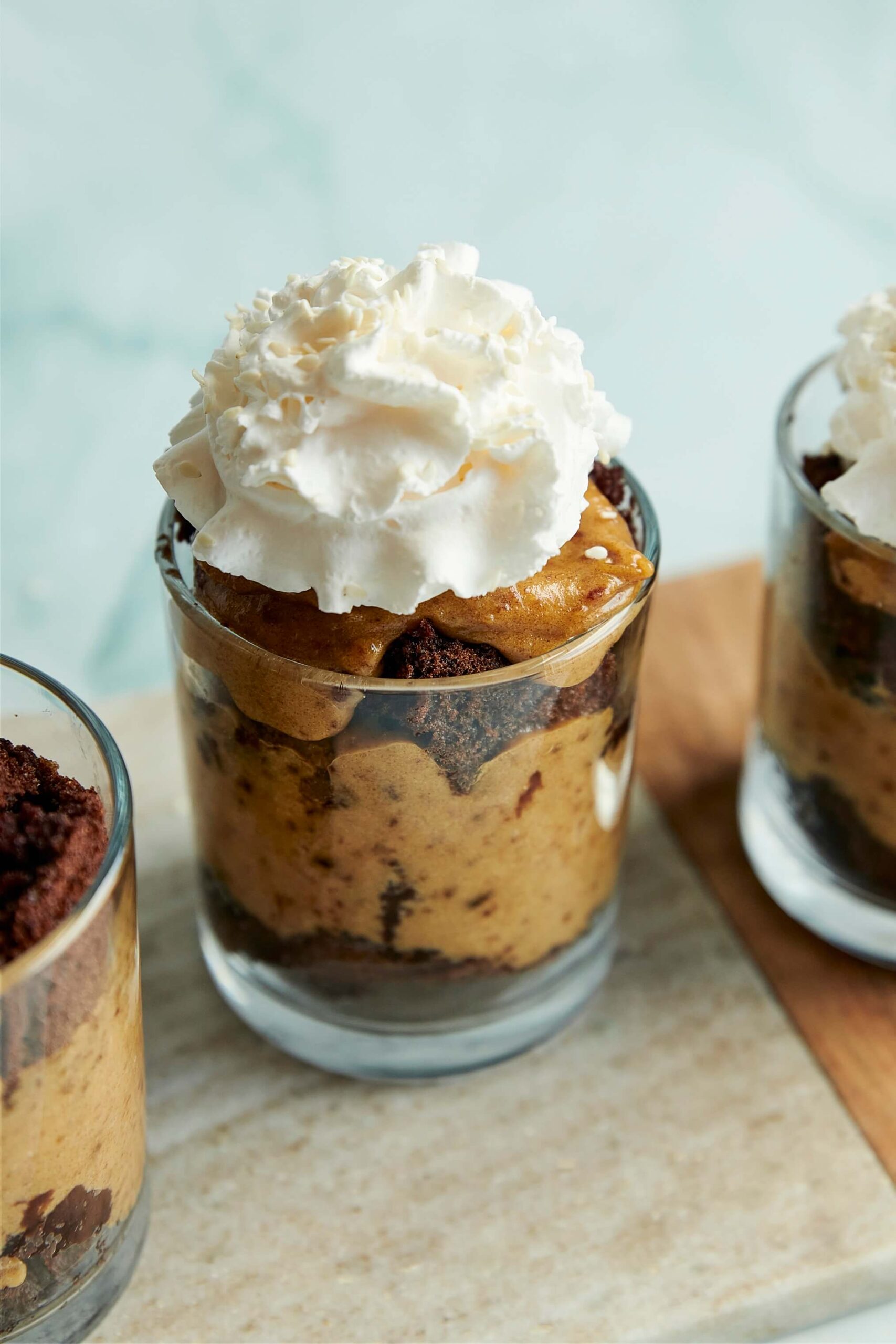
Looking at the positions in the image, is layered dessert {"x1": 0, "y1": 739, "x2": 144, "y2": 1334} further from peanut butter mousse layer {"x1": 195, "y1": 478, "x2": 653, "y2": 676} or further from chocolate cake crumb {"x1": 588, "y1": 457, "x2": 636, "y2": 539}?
chocolate cake crumb {"x1": 588, "y1": 457, "x2": 636, "y2": 539}

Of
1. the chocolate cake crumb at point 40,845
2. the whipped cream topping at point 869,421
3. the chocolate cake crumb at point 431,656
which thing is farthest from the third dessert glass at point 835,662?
the chocolate cake crumb at point 40,845

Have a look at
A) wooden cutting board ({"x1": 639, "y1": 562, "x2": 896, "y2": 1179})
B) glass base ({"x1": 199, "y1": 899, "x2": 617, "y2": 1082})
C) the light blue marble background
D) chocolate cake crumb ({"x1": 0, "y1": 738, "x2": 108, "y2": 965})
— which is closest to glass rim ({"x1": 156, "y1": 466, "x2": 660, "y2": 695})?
chocolate cake crumb ({"x1": 0, "y1": 738, "x2": 108, "y2": 965})

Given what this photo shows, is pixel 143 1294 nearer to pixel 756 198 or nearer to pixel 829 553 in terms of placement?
pixel 829 553

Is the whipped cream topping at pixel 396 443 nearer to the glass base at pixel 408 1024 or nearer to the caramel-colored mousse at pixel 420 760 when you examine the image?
the caramel-colored mousse at pixel 420 760

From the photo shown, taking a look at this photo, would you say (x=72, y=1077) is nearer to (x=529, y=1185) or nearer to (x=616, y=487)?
(x=529, y=1185)

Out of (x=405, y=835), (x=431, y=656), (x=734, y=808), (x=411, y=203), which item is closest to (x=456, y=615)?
(x=431, y=656)

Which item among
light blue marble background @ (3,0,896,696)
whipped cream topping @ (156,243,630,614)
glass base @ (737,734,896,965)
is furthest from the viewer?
light blue marble background @ (3,0,896,696)

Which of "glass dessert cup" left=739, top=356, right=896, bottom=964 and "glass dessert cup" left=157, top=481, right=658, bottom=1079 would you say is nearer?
"glass dessert cup" left=157, top=481, right=658, bottom=1079
